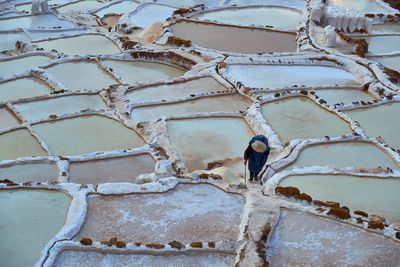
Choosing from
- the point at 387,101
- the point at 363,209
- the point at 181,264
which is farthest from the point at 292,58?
the point at 181,264

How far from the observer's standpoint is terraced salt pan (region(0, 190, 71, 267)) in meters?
10.1

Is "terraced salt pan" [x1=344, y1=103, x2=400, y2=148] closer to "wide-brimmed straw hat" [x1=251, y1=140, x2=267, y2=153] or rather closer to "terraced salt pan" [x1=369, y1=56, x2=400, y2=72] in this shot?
"wide-brimmed straw hat" [x1=251, y1=140, x2=267, y2=153]

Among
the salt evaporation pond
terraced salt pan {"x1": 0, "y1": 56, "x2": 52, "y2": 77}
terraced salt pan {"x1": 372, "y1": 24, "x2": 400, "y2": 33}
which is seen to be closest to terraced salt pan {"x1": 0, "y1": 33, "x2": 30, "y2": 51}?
terraced salt pan {"x1": 0, "y1": 56, "x2": 52, "y2": 77}

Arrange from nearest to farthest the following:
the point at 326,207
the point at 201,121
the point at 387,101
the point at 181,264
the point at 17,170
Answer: the point at 181,264
the point at 326,207
the point at 17,170
the point at 201,121
the point at 387,101

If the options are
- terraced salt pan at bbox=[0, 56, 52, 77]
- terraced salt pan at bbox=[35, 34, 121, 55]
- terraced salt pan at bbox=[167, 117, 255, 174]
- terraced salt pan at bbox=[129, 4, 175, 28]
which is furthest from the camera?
terraced salt pan at bbox=[129, 4, 175, 28]

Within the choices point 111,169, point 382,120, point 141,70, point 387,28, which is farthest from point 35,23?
point 382,120

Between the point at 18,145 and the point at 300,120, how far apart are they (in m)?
7.96

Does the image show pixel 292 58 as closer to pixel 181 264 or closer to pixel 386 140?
pixel 386 140

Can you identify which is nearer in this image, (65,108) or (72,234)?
(72,234)

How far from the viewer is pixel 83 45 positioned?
82.7 ft

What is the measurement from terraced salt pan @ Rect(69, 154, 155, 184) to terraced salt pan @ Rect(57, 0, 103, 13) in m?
19.0

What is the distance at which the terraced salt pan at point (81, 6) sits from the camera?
3222 cm

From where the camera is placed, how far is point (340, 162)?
1453 centimetres

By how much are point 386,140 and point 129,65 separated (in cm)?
1067
